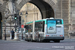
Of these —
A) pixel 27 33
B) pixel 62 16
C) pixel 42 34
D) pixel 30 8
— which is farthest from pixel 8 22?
pixel 30 8

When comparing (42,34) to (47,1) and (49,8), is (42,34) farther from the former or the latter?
(49,8)

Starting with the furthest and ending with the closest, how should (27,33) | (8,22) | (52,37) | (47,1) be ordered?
(47,1), (8,22), (27,33), (52,37)

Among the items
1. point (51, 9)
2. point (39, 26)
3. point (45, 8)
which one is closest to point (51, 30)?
point (39, 26)

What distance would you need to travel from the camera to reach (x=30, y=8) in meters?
98.1

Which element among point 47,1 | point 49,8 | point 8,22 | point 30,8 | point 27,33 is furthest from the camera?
point 30,8

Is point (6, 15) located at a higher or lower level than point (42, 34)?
higher

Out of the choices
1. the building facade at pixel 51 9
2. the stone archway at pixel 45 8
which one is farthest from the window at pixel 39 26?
the stone archway at pixel 45 8

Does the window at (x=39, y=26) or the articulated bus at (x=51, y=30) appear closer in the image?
the articulated bus at (x=51, y=30)

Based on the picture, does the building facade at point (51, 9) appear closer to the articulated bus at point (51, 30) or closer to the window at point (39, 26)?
the window at point (39, 26)

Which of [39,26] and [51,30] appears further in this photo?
[39,26]

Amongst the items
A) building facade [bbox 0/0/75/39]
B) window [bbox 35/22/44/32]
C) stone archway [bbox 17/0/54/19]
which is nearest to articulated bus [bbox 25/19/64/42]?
window [bbox 35/22/44/32]

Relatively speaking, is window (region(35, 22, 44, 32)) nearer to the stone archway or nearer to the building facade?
the building facade

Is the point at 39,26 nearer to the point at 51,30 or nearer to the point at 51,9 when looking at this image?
the point at 51,30

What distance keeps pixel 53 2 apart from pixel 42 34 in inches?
734
